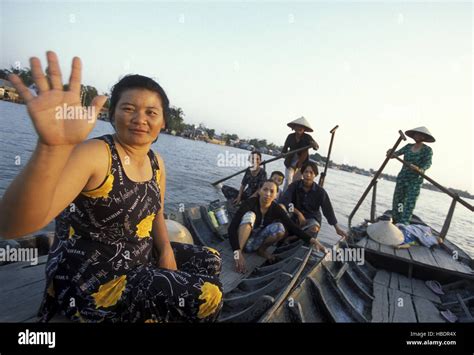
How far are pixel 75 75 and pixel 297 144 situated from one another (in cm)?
682

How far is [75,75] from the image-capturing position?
1.20 metres

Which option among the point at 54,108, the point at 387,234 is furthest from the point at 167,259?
the point at 387,234

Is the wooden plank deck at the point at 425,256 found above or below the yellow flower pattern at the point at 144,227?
below

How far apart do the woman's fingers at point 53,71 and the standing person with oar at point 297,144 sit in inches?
261

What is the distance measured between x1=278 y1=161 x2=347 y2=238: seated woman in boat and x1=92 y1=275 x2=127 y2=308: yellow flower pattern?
3.97 metres

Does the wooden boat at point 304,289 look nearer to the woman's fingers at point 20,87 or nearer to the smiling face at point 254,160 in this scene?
the woman's fingers at point 20,87

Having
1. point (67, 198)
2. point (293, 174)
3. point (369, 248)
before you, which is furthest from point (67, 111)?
point (293, 174)

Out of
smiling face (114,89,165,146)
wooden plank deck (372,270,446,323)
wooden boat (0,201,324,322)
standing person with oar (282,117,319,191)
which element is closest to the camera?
smiling face (114,89,165,146)

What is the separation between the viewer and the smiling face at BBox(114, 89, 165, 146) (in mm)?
1615

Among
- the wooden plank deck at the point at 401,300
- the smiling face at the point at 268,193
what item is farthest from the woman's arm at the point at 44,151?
the wooden plank deck at the point at 401,300

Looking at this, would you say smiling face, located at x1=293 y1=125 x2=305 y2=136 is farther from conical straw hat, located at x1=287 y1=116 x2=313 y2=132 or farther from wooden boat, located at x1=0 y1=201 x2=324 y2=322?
wooden boat, located at x1=0 y1=201 x2=324 y2=322

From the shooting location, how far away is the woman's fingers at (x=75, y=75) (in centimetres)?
117

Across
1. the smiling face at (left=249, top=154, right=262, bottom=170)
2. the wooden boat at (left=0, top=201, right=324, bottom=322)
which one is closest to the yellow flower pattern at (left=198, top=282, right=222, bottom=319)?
the wooden boat at (left=0, top=201, right=324, bottom=322)

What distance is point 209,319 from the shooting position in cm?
171
